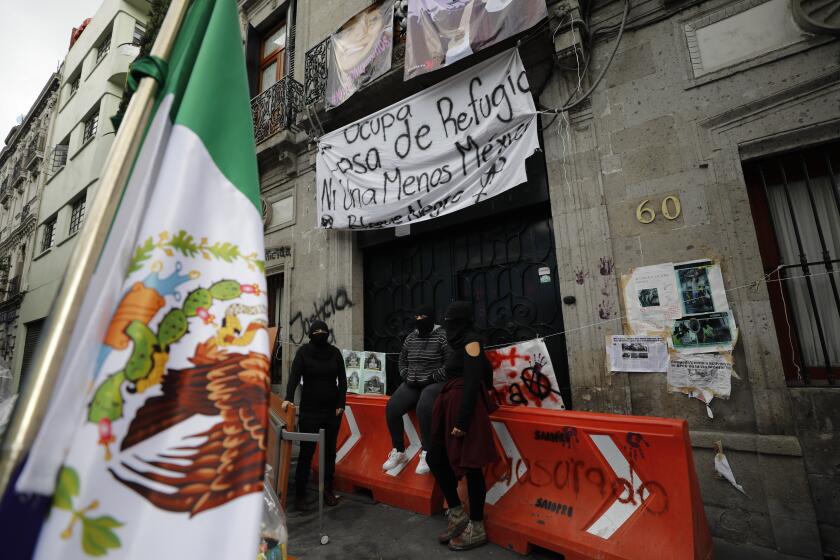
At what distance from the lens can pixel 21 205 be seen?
22.4 meters

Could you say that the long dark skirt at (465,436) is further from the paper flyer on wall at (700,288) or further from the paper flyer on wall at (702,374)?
the paper flyer on wall at (700,288)

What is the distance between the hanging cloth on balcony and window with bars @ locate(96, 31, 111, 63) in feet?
56.0

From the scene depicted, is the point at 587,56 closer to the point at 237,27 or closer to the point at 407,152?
the point at 407,152

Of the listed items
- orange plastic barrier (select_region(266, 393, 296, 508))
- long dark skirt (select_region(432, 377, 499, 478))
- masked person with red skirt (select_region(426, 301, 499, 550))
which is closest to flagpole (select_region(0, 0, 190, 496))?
orange plastic barrier (select_region(266, 393, 296, 508))

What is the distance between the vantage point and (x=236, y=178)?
122 centimetres

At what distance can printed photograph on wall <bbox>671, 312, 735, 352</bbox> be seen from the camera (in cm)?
382

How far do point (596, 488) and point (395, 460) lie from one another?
2.05 meters

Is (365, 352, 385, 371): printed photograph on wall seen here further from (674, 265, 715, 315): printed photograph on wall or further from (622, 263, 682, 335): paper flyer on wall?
(674, 265, 715, 315): printed photograph on wall

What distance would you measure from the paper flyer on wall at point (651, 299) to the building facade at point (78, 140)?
18346 mm

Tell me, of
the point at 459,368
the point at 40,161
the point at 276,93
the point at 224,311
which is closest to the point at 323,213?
the point at 276,93

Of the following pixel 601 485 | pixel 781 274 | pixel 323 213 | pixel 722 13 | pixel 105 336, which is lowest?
pixel 601 485

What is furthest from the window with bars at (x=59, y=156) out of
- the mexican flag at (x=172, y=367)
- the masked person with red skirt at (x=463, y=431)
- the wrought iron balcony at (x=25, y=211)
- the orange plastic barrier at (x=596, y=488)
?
the mexican flag at (x=172, y=367)

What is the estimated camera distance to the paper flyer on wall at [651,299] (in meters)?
4.09

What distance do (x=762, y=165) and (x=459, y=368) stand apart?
364 centimetres
